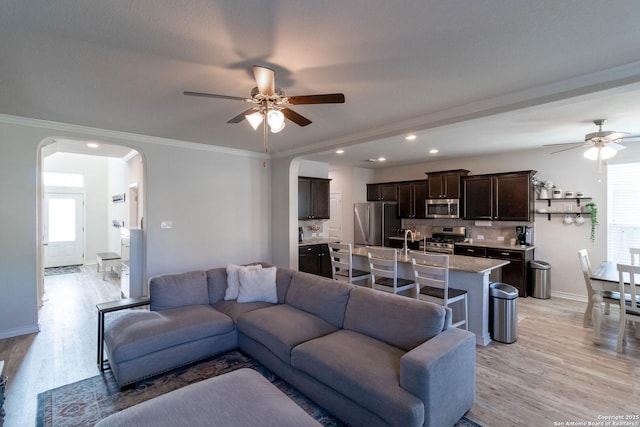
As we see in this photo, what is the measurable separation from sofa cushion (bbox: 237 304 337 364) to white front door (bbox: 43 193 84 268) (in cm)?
824

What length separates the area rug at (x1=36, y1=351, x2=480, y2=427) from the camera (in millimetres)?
2268

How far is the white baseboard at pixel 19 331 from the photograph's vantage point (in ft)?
12.1

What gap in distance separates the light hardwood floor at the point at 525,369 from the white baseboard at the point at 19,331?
9 centimetres

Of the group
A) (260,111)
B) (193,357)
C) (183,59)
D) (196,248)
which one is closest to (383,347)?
(193,357)

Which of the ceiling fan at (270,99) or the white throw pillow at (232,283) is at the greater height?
the ceiling fan at (270,99)

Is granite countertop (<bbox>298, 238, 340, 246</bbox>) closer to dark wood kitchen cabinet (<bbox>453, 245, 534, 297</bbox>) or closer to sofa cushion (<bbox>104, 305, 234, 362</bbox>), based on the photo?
sofa cushion (<bbox>104, 305, 234, 362</bbox>)

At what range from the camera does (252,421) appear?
1.60 meters

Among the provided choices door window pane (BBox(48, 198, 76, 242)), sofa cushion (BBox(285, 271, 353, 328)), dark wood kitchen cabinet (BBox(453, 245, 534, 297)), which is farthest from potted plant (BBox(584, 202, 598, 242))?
door window pane (BBox(48, 198, 76, 242))

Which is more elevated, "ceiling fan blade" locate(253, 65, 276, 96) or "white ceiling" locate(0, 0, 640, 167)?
"white ceiling" locate(0, 0, 640, 167)

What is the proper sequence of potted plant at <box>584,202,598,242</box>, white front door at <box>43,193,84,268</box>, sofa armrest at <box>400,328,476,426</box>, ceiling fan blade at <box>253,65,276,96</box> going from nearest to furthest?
sofa armrest at <box>400,328,476,426</box>
ceiling fan blade at <box>253,65,276,96</box>
potted plant at <box>584,202,598,242</box>
white front door at <box>43,193,84,268</box>

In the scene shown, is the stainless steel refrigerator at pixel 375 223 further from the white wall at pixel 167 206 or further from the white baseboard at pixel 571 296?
the white baseboard at pixel 571 296

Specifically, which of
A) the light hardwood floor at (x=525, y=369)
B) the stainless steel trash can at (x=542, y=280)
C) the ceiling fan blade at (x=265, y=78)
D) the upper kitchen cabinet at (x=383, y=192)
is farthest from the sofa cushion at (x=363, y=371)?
the upper kitchen cabinet at (x=383, y=192)

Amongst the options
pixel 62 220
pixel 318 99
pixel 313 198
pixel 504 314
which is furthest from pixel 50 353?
pixel 62 220

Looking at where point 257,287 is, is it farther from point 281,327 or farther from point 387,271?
point 387,271
